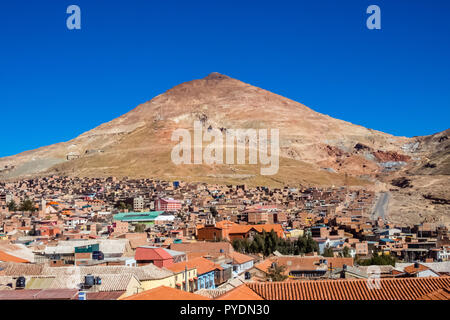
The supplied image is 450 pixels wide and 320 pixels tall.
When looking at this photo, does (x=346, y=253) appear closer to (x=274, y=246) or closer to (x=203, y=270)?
(x=274, y=246)

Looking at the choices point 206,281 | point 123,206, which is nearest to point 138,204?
point 123,206

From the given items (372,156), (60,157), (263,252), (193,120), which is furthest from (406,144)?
(263,252)

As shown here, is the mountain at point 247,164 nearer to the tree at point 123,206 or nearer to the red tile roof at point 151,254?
the tree at point 123,206

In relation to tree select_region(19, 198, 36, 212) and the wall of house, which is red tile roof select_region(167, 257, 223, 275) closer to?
the wall of house

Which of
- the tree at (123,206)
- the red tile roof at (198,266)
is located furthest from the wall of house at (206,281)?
the tree at (123,206)

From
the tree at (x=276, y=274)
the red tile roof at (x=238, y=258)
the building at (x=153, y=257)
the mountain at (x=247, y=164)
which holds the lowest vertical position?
the red tile roof at (x=238, y=258)
